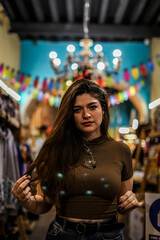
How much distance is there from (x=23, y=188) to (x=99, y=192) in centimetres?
29

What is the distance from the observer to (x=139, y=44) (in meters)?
6.68

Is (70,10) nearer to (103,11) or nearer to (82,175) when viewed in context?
(103,11)

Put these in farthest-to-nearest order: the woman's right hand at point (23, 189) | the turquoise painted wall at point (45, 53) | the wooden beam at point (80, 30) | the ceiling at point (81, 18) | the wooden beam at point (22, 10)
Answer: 1. the turquoise painted wall at point (45, 53)
2. the wooden beam at point (80, 30)
3. the ceiling at point (81, 18)
4. the wooden beam at point (22, 10)
5. the woman's right hand at point (23, 189)

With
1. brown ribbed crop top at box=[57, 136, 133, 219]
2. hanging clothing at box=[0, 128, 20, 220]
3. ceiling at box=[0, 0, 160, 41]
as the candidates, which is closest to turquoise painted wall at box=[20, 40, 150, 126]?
ceiling at box=[0, 0, 160, 41]

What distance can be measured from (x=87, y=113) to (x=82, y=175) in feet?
0.81

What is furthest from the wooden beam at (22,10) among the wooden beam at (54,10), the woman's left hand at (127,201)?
the woman's left hand at (127,201)

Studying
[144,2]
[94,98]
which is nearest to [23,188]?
[94,98]

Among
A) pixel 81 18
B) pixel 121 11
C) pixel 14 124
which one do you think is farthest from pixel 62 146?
pixel 81 18

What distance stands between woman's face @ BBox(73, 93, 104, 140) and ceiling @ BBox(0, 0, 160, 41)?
447 centimetres

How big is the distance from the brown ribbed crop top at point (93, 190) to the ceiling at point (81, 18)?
183 inches

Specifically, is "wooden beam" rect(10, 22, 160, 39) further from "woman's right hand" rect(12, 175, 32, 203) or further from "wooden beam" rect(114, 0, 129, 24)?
"woman's right hand" rect(12, 175, 32, 203)

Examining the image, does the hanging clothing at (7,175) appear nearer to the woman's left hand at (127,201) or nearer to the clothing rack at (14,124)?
the clothing rack at (14,124)

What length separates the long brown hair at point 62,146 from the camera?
1.08m

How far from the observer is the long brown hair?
1084 millimetres
